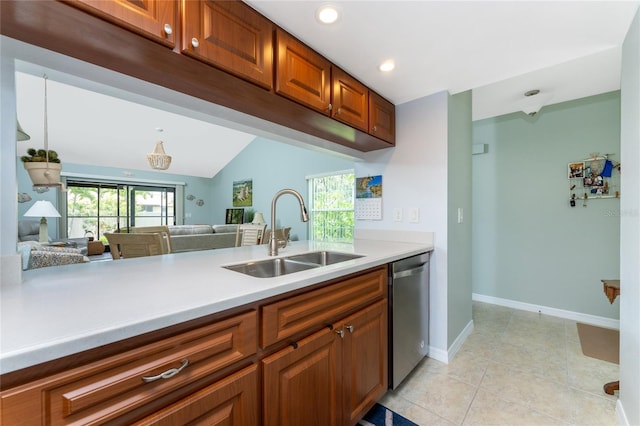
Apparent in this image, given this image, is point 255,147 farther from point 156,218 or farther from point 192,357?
point 192,357

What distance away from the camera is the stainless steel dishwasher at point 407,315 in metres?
1.62

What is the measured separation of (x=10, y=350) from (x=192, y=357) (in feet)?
1.18

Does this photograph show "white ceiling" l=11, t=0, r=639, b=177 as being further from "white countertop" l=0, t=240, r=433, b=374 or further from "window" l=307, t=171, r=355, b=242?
"window" l=307, t=171, r=355, b=242

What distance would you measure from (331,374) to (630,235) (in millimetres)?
1619

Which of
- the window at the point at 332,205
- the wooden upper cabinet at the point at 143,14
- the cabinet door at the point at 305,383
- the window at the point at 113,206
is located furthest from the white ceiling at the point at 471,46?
the window at the point at 113,206

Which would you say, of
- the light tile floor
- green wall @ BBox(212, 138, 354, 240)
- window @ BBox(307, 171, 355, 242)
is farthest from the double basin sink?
green wall @ BBox(212, 138, 354, 240)

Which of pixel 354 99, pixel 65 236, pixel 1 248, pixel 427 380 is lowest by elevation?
pixel 427 380

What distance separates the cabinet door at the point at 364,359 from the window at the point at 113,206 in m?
8.11

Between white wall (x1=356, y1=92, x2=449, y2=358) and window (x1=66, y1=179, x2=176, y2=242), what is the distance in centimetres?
790

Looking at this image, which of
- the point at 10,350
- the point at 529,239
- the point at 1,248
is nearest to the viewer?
the point at 10,350

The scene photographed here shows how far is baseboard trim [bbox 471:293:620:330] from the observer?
2639mm

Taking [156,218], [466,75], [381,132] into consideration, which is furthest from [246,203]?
[466,75]

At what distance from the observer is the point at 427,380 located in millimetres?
1848

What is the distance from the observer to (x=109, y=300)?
0.76 meters
